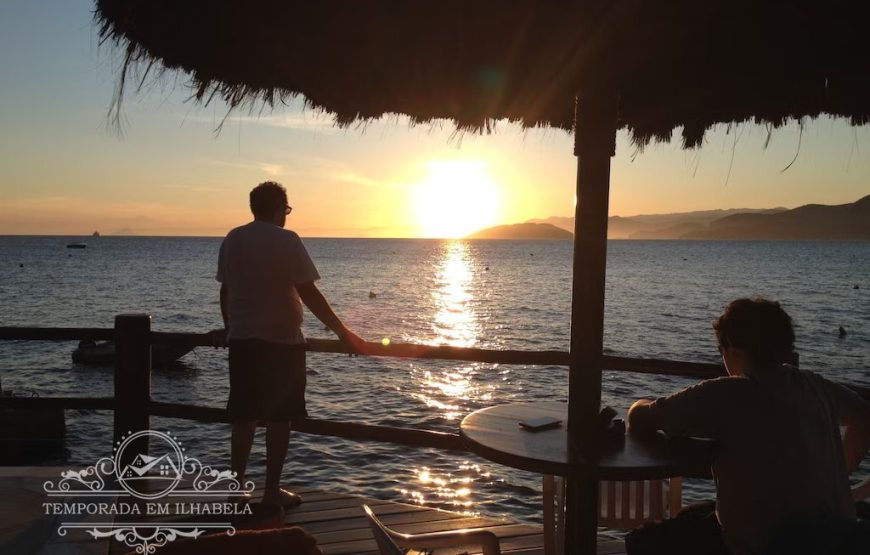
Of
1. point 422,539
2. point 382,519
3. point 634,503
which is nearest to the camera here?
point 422,539

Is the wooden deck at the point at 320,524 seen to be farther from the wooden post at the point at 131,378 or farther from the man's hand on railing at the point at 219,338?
the man's hand on railing at the point at 219,338

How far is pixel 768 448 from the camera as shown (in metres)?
1.98

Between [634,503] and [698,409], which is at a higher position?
[698,409]

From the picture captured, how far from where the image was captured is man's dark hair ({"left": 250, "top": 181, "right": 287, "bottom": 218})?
3.40 m

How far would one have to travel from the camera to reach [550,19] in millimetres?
2033

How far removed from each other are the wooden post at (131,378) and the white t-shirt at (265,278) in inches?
45.0

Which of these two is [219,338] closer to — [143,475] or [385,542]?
[143,475]

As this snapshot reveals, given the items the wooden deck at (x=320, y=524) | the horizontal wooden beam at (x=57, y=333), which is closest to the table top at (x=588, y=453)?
the wooden deck at (x=320, y=524)

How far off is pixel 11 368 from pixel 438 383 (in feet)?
47.7

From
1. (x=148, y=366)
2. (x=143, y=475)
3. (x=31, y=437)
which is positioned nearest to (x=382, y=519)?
(x=143, y=475)

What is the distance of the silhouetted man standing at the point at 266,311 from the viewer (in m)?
3.35

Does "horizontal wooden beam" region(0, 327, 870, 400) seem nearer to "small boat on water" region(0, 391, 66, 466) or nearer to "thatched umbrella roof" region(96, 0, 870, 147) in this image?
"thatched umbrella roof" region(96, 0, 870, 147)

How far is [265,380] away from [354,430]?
875 mm

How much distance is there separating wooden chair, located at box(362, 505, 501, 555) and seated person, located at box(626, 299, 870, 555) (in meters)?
0.50
